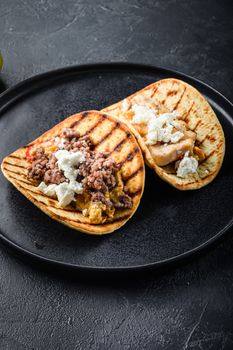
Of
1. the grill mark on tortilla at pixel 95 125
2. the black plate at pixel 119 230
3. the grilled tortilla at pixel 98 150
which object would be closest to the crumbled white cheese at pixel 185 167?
the black plate at pixel 119 230

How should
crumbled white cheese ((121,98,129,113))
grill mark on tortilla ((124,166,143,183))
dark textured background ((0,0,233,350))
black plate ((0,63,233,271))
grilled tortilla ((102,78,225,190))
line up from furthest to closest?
crumbled white cheese ((121,98,129,113)) < grilled tortilla ((102,78,225,190)) < grill mark on tortilla ((124,166,143,183)) < black plate ((0,63,233,271)) < dark textured background ((0,0,233,350))

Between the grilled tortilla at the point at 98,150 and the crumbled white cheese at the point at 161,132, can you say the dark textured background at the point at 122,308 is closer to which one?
the grilled tortilla at the point at 98,150

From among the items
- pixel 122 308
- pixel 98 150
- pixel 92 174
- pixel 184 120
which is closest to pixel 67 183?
pixel 92 174

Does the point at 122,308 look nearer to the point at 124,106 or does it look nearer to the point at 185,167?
the point at 185,167

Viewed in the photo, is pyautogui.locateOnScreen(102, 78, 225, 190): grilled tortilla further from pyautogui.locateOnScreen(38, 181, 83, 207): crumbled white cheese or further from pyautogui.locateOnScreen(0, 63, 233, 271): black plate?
pyautogui.locateOnScreen(38, 181, 83, 207): crumbled white cheese

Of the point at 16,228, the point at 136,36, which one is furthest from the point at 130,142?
the point at 136,36

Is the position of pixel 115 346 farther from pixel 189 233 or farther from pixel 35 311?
pixel 189 233

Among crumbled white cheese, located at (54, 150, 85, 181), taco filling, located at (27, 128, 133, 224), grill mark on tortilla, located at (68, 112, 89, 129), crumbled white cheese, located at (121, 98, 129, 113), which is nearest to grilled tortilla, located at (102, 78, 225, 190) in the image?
crumbled white cheese, located at (121, 98, 129, 113)
